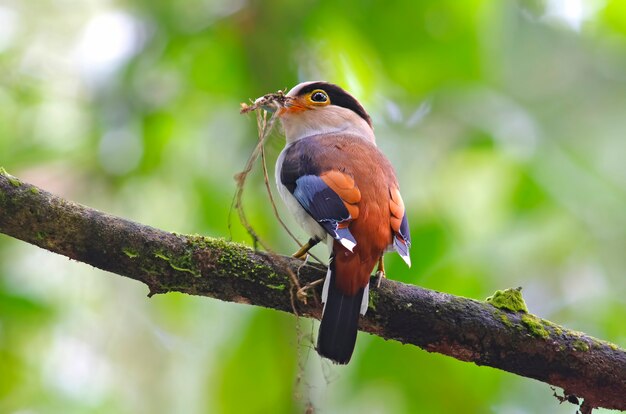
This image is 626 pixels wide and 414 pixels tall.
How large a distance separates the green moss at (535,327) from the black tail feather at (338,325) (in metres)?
0.49

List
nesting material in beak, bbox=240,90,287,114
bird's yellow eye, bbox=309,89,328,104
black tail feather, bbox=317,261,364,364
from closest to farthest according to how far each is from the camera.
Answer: black tail feather, bbox=317,261,364,364 < nesting material in beak, bbox=240,90,287,114 < bird's yellow eye, bbox=309,89,328,104

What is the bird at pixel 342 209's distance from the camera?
8.05ft

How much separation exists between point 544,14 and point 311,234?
2326 millimetres

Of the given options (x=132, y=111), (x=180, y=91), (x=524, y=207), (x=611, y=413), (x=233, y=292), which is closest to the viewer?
(x=233, y=292)

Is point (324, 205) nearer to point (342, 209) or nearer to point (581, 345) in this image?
point (342, 209)

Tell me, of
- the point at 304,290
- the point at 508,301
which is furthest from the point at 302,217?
the point at 508,301

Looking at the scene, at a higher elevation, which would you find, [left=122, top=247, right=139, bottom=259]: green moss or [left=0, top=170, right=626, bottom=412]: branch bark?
[left=122, top=247, right=139, bottom=259]: green moss

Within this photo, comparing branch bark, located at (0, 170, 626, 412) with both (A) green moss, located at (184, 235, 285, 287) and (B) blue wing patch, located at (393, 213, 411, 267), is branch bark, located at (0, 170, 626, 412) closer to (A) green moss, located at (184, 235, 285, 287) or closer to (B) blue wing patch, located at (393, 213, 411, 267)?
(A) green moss, located at (184, 235, 285, 287)

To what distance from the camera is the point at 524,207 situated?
355 centimetres

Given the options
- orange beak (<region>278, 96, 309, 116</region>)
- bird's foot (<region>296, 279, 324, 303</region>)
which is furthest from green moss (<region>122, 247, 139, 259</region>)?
orange beak (<region>278, 96, 309, 116</region>)

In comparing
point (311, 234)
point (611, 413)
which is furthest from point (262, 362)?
point (611, 413)

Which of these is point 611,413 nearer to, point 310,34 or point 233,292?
Answer: point 310,34

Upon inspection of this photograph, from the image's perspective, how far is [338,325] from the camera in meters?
2.42

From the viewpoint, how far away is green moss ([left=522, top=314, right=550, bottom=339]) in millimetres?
2455
